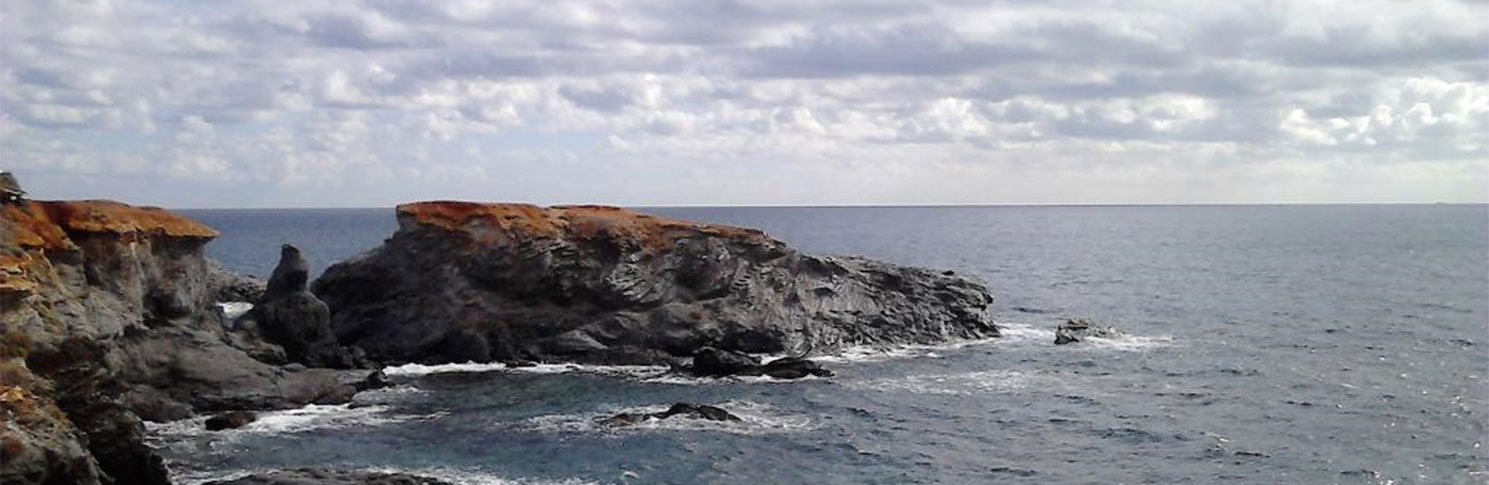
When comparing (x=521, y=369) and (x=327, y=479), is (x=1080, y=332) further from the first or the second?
(x=327, y=479)

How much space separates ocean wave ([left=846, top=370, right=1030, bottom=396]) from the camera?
188 ft

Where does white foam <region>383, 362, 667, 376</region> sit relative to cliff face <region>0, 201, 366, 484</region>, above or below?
below

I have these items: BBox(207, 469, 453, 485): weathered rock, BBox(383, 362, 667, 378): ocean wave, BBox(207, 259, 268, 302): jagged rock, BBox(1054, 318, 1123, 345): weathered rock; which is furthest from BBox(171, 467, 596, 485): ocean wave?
BBox(207, 259, 268, 302): jagged rock

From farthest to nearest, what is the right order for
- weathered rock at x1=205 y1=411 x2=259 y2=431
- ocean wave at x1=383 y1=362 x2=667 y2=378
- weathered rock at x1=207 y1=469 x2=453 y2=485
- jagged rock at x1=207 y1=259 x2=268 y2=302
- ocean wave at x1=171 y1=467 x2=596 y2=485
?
1. jagged rock at x1=207 y1=259 x2=268 y2=302
2. ocean wave at x1=383 y1=362 x2=667 y2=378
3. weathered rock at x1=205 y1=411 x2=259 y2=431
4. ocean wave at x1=171 y1=467 x2=596 y2=485
5. weathered rock at x1=207 y1=469 x2=453 y2=485

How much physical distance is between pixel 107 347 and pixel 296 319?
24273 millimetres

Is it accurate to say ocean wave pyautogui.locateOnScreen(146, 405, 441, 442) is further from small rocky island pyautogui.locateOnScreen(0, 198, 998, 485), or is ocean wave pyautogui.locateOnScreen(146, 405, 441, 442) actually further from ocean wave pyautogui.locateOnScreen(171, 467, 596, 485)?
ocean wave pyautogui.locateOnScreen(171, 467, 596, 485)

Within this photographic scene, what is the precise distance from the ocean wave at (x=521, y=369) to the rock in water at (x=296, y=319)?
2977mm

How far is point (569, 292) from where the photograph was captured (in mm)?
66125

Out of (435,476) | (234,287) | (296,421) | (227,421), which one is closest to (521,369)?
(296,421)

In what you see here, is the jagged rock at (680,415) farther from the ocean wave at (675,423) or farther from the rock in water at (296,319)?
the rock in water at (296,319)

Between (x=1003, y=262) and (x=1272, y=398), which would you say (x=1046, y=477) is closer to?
(x=1272, y=398)

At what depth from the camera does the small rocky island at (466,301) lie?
47.6 m

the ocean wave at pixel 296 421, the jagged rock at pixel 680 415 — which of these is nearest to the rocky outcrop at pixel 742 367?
the jagged rock at pixel 680 415

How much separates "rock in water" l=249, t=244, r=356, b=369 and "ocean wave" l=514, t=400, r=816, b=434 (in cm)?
1606
